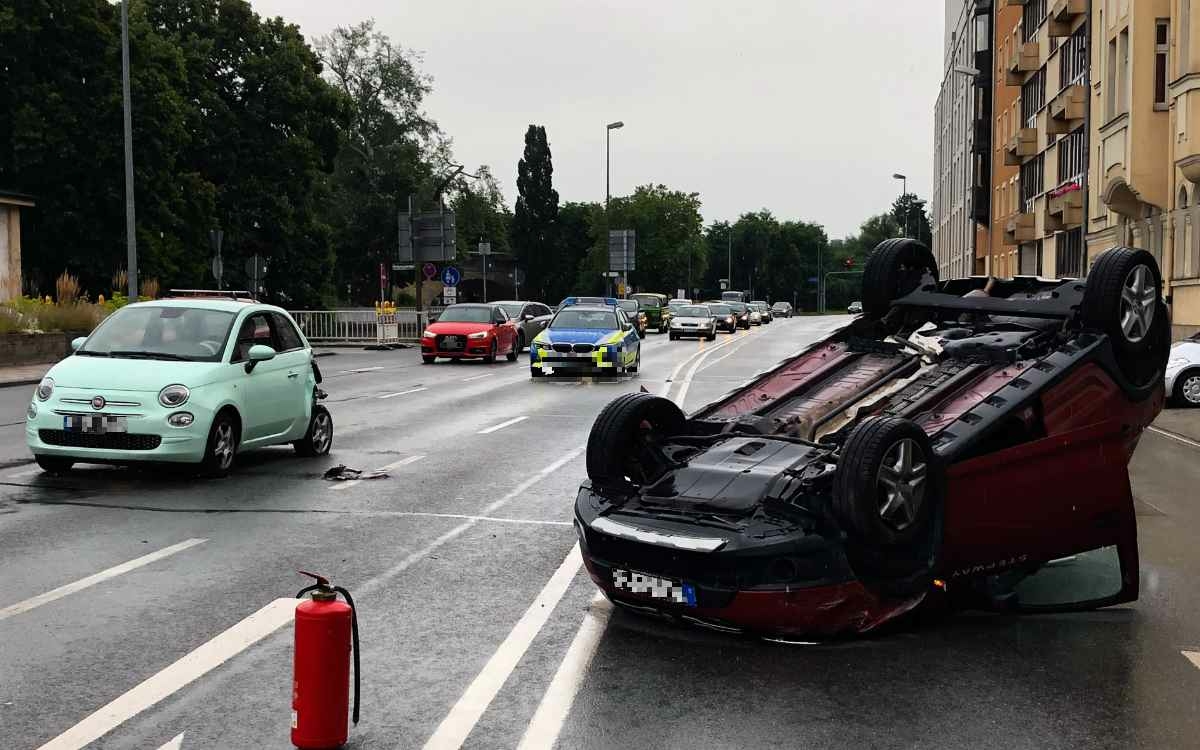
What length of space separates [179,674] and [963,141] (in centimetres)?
8634

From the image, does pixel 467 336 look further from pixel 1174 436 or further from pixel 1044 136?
pixel 1044 136

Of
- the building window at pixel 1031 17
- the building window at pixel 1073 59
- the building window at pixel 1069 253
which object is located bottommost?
the building window at pixel 1069 253

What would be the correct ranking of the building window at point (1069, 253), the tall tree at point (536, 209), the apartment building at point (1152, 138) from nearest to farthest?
the apartment building at point (1152, 138) < the building window at point (1069, 253) < the tall tree at point (536, 209)

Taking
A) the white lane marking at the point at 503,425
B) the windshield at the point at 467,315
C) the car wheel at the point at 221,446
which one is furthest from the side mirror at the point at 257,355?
the windshield at the point at 467,315

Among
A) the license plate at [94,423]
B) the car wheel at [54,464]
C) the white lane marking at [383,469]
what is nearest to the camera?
the license plate at [94,423]

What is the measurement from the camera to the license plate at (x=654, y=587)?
5.79 meters

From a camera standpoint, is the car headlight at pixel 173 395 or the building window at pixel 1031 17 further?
the building window at pixel 1031 17

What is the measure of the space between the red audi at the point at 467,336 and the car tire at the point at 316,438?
1957 cm

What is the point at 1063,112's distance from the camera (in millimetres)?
42281

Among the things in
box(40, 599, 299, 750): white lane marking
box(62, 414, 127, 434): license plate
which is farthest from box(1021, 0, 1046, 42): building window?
box(40, 599, 299, 750): white lane marking

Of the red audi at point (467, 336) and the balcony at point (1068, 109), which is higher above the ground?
the balcony at point (1068, 109)

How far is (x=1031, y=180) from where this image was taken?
54.9 m

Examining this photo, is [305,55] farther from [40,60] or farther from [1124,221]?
[1124,221]

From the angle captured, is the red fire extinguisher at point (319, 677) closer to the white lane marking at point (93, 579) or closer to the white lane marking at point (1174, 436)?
the white lane marking at point (93, 579)
